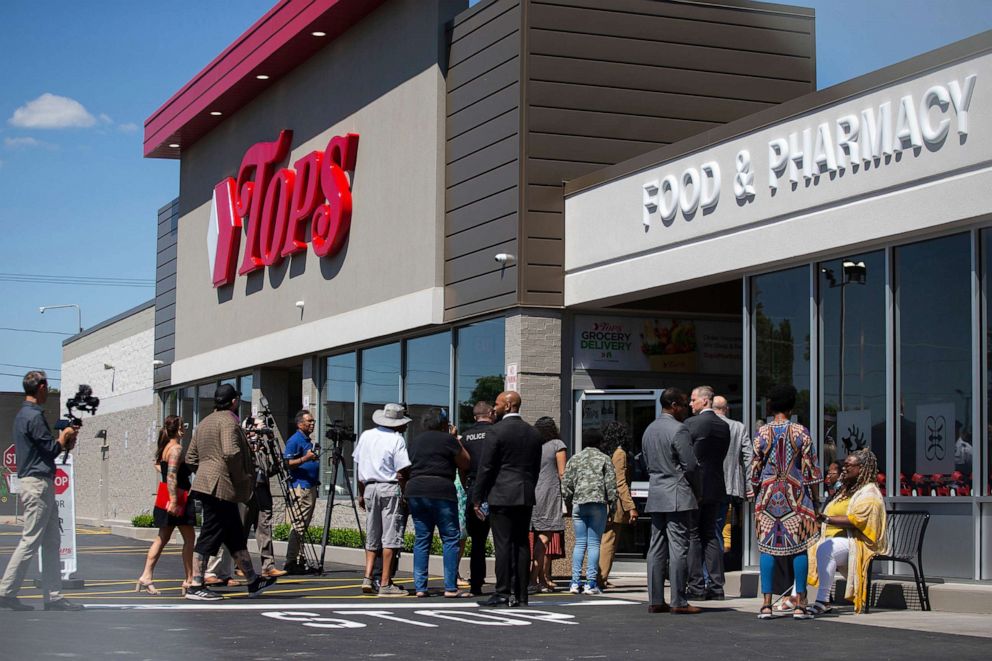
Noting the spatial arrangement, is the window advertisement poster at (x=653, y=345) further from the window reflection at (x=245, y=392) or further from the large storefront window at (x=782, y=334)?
the window reflection at (x=245, y=392)

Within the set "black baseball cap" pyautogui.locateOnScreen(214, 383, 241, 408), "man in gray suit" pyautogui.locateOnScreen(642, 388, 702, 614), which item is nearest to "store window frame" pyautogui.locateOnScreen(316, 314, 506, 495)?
"black baseball cap" pyautogui.locateOnScreen(214, 383, 241, 408)

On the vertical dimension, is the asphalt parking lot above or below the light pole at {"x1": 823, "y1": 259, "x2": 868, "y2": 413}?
below

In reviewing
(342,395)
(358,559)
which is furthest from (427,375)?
(342,395)

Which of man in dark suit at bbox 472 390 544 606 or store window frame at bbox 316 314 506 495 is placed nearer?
man in dark suit at bbox 472 390 544 606

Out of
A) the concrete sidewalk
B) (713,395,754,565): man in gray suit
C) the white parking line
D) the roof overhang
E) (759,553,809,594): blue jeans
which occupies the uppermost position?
the roof overhang

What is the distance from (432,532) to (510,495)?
1.53m

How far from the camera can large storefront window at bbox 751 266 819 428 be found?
14.7 meters

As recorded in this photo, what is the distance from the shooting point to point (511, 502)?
1240cm

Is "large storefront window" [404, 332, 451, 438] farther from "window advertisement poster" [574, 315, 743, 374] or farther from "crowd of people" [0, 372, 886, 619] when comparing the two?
"crowd of people" [0, 372, 886, 619]

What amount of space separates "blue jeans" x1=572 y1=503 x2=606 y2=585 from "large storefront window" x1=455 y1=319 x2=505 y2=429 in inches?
197

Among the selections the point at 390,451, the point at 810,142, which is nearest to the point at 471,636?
the point at 390,451

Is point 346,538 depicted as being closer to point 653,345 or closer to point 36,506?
point 653,345

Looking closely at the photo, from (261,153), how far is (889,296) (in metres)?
15.8

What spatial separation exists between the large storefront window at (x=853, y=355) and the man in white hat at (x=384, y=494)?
169 inches
